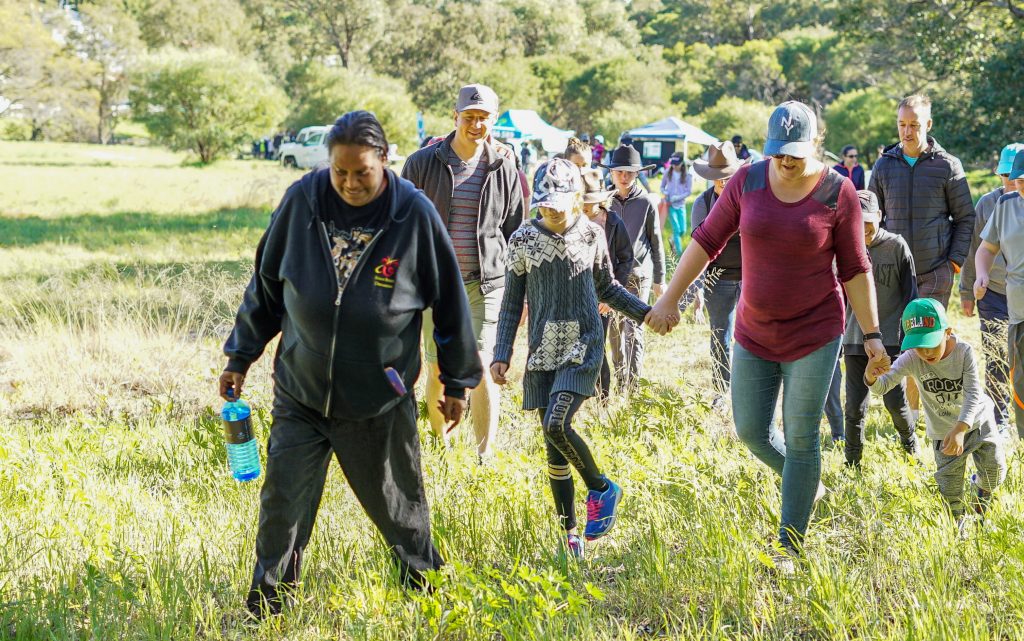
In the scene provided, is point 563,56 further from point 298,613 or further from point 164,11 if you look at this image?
point 298,613

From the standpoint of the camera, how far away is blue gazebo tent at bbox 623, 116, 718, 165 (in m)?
34.6

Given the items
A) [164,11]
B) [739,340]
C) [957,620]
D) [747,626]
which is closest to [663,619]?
[747,626]

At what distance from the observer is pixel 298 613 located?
363 centimetres

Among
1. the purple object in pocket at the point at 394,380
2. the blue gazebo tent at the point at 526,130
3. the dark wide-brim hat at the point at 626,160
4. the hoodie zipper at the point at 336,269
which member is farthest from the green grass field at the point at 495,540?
the blue gazebo tent at the point at 526,130

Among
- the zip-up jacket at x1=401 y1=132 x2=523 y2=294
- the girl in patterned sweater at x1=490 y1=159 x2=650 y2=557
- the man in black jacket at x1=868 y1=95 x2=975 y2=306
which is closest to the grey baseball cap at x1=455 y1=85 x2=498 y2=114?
the zip-up jacket at x1=401 y1=132 x2=523 y2=294

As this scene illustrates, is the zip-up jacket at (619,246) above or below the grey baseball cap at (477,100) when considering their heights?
below

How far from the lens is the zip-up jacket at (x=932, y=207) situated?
646cm

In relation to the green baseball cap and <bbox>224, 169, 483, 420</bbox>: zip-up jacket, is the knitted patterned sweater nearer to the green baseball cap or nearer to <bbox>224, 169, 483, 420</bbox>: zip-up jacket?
<bbox>224, 169, 483, 420</bbox>: zip-up jacket

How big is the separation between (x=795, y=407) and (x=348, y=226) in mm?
1934

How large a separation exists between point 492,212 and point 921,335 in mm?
2387

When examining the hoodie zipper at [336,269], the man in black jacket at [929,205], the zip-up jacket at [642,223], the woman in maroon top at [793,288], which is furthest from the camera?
the zip-up jacket at [642,223]

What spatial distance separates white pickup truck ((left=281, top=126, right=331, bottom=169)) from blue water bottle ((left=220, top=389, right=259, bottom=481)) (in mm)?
37756

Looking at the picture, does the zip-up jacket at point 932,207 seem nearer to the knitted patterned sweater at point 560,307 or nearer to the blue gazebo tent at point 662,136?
the knitted patterned sweater at point 560,307

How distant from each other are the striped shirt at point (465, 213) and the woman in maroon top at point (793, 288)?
5.29ft
